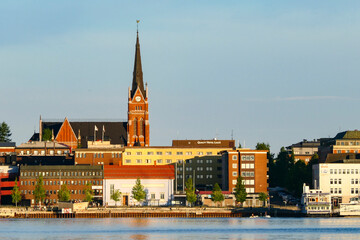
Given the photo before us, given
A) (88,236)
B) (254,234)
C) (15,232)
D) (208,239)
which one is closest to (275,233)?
(254,234)

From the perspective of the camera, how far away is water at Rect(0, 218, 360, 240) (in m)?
157

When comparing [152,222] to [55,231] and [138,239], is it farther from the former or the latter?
[138,239]

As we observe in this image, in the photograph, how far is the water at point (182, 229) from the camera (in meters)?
157

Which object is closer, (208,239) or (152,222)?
(208,239)

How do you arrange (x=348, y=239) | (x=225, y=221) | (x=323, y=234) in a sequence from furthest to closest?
(x=225, y=221) < (x=323, y=234) < (x=348, y=239)

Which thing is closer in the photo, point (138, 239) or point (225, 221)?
point (138, 239)

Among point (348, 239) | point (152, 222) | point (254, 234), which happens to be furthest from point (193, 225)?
point (348, 239)

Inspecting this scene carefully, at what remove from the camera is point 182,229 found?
563 feet

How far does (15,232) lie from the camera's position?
6560 inches

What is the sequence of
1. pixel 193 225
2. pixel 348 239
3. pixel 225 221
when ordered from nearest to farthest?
pixel 348 239 < pixel 193 225 < pixel 225 221

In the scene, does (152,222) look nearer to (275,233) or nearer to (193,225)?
(193,225)

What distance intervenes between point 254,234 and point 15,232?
121 ft

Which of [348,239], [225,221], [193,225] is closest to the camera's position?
[348,239]

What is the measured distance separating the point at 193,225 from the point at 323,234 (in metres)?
30.5
